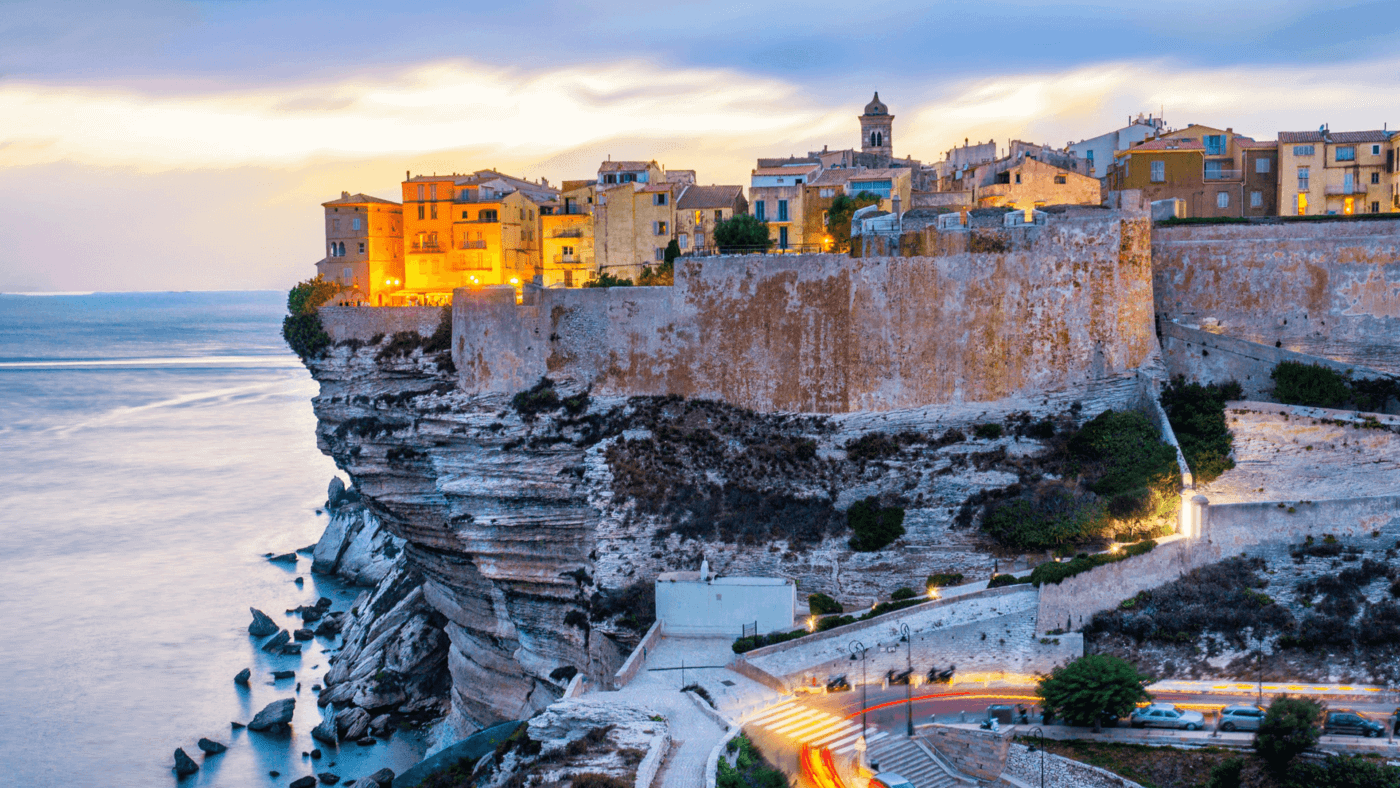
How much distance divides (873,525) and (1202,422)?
28.8ft

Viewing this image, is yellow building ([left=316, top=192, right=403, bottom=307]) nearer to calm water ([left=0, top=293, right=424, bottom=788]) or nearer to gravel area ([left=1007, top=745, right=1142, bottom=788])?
calm water ([left=0, top=293, right=424, bottom=788])

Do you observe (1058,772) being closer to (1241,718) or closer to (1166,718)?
(1166,718)

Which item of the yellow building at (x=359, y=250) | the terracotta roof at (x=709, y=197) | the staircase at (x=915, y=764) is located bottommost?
the staircase at (x=915, y=764)

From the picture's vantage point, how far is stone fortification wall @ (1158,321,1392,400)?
32.9 m

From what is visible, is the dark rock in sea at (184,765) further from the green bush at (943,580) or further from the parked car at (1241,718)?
the parked car at (1241,718)

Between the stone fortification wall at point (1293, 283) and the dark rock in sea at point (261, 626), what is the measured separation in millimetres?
34262

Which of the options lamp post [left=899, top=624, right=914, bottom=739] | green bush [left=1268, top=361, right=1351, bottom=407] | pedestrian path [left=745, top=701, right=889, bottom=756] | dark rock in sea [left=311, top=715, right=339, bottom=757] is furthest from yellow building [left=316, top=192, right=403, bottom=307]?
green bush [left=1268, top=361, right=1351, bottom=407]

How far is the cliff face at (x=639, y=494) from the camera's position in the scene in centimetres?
3219

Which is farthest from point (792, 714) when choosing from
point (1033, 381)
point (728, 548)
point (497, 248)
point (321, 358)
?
point (497, 248)

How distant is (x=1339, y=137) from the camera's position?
4134cm

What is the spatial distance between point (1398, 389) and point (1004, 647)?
44.7 feet

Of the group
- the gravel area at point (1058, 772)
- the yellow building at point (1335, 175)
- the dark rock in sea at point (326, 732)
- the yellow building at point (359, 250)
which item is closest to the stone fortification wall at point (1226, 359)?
the yellow building at point (1335, 175)

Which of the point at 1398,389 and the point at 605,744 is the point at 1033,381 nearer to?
the point at 1398,389

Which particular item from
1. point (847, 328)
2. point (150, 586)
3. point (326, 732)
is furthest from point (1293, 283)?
point (150, 586)
